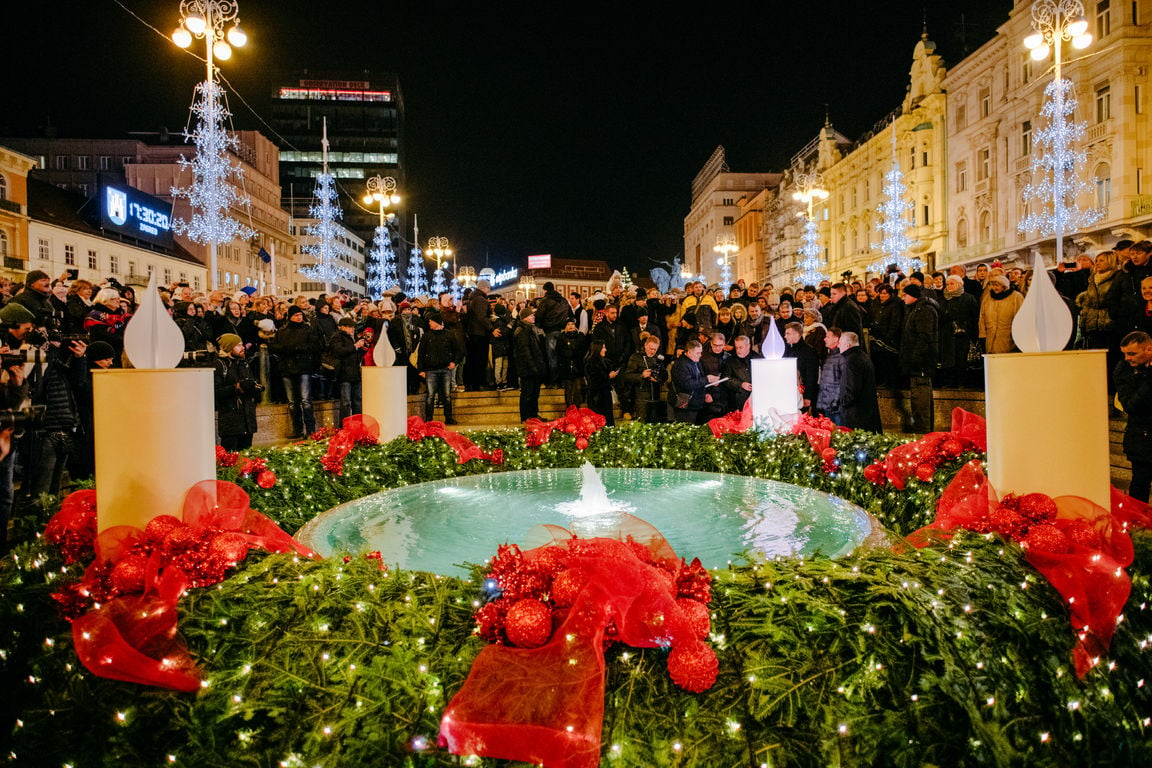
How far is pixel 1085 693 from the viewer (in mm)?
2082

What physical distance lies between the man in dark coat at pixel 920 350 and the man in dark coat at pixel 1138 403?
358cm

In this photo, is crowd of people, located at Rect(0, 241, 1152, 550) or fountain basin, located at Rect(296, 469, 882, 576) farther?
crowd of people, located at Rect(0, 241, 1152, 550)

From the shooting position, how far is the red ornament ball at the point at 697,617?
6.39 feet

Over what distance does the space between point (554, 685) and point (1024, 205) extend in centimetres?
3898

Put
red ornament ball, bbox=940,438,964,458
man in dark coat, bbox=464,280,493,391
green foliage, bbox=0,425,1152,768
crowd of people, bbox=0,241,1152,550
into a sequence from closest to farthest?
green foliage, bbox=0,425,1152,768, red ornament ball, bbox=940,438,964,458, crowd of people, bbox=0,241,1152,550, man in dark coat, bbox=464,280,493,391

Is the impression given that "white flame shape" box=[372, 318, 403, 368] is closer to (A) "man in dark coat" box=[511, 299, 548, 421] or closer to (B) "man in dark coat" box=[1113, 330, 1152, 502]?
(A) "man in dark coat" box=[511, 299, 548, 421]

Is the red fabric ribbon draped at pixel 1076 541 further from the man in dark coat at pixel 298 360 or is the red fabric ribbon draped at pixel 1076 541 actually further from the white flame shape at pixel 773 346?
the man in dark coat at pixel 298 360

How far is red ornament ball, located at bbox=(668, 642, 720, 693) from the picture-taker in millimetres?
1846

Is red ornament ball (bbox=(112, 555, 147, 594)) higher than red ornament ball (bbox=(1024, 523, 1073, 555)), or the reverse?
red ornament ball (bbox=(1024, 523, 1073, 555))

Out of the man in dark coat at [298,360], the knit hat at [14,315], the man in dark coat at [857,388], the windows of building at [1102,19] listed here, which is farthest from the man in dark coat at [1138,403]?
the windows of building at [1102,19]

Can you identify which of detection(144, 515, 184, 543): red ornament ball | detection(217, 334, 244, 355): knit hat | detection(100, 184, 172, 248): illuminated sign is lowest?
detection(144, 515, 184, 543): red ornament ball

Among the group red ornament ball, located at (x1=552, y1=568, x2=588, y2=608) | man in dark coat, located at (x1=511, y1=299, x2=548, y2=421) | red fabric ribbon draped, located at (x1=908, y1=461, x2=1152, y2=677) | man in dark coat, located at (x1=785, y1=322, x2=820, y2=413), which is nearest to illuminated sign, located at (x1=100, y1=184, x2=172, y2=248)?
man in dark coat, located at (x1=511, y1=299, x2=548, y2=421)

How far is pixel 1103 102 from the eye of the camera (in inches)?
1110

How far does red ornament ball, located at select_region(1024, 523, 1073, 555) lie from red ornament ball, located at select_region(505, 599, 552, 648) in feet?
5.61
